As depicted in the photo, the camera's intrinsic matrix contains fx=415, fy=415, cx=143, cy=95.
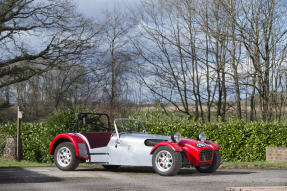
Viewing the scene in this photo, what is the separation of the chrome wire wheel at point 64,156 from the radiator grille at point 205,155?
3499 millimetres

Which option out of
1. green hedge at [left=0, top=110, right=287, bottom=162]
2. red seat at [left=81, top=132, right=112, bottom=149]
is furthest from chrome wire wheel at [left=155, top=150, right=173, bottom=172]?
green hedge at [left=0, top=110, right=287, bottom=162]

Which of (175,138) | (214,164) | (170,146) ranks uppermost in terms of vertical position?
(175,138)

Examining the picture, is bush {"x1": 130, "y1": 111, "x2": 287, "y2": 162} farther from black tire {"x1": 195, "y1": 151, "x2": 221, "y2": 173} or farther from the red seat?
black tire {"x1": 195, "y1": 151, "x2": 221, "y2": 173}

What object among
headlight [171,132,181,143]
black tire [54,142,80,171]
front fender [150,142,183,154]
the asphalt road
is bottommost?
the asphalt road

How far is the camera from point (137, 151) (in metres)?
10.1

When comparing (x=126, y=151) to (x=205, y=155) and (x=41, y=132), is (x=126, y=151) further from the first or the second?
(x=41, y=132)

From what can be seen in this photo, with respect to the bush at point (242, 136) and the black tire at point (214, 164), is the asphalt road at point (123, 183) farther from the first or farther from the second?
the bush at point (242, 136)

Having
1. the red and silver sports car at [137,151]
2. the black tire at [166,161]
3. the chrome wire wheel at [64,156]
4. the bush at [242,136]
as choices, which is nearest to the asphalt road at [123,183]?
the black tire at [166,161]

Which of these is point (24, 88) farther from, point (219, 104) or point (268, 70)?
point (268, 70)

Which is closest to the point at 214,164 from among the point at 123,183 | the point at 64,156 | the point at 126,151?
the point at 126,151

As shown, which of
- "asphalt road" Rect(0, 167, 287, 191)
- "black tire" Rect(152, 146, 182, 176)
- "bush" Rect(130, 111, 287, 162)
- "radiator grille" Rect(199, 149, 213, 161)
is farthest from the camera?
"bush" Rect(130, 111, 287, 162)

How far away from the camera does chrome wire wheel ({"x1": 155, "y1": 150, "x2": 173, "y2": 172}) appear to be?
958 centimetres

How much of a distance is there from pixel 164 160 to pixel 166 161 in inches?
2.1

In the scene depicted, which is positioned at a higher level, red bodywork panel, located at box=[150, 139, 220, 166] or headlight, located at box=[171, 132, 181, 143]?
headlight, located at box=[171, 132, 181, 143]
